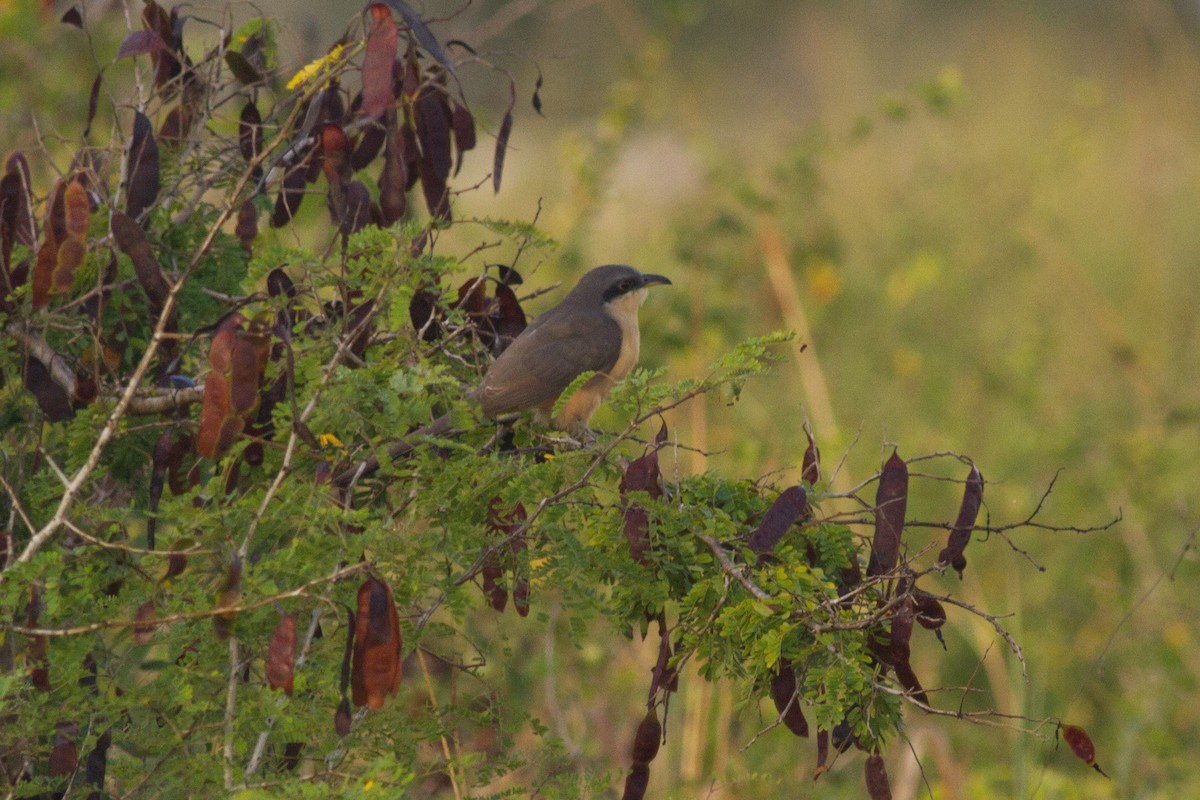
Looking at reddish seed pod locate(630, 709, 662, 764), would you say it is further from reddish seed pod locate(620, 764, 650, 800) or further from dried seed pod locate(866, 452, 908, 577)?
dried seed pod locate(866, 452, 908, 577)

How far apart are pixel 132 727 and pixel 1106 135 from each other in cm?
1005

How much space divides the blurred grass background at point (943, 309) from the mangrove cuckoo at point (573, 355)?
1.31 ft

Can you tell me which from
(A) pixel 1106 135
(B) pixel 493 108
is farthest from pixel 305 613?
(A) pixel 1106 135

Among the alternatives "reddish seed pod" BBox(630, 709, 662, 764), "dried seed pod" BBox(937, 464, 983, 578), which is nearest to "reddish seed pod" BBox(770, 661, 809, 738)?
"reddish seed pod" BBox(630, 709, 662, 764)

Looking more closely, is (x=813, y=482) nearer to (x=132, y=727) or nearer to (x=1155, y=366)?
(x=132, y=727)

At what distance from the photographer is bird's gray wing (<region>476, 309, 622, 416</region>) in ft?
11.4

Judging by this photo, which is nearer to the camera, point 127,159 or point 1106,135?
point 127,159

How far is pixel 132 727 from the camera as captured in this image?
2.69 m

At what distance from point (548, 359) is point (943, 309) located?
224 inches

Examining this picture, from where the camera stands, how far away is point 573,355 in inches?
173

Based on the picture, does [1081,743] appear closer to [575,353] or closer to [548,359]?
[548,359]

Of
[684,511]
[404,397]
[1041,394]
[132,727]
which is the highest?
[404,397]

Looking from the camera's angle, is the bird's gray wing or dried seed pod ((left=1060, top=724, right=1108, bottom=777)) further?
the bird's gray wing

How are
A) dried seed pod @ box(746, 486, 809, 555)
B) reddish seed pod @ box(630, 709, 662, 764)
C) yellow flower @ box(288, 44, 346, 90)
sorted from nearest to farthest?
dried seed pod @ box(746, 486, 809, 555) < reddish seed pod @ box(630, 709, 662, 764) < yellow flower @ box(288, 44, 346, 90)
